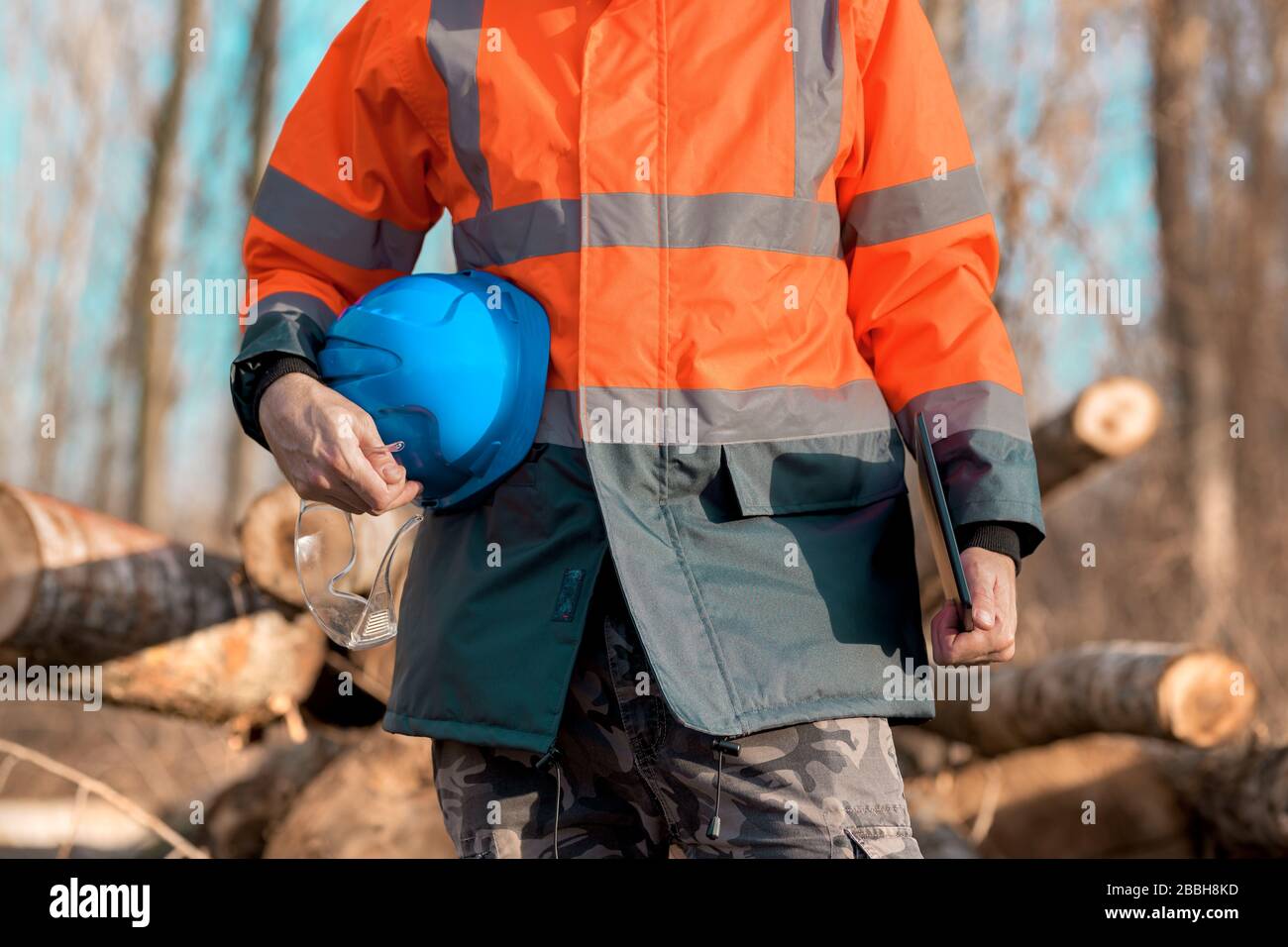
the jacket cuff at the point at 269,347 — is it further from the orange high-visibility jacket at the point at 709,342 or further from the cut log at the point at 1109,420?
the cut log at the point at 1109,420

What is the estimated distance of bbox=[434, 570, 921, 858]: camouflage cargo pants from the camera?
1.72 m

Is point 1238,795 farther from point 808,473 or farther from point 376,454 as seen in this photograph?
point 376,454

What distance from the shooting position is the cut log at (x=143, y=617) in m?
3.47

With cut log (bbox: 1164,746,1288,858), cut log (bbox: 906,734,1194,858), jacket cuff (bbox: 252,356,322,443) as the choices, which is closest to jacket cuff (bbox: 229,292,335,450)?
jacket cuff (bbox: 252,356,322,443)

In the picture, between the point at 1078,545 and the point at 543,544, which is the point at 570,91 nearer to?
the point at 543,544

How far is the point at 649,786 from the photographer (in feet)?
5.86

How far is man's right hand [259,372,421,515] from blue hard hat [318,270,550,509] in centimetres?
5

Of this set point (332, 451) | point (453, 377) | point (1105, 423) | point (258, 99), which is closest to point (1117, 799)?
point (1105, 423)

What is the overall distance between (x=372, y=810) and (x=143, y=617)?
2.90ft

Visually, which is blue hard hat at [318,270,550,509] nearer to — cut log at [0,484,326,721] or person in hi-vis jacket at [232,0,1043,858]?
person in hi-vis jacket at [232,0,1043,858]

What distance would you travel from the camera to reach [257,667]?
13.2 feet

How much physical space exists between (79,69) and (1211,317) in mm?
12285

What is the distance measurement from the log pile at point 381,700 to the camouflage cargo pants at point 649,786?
2.01m

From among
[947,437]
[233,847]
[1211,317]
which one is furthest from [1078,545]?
[947,437]
